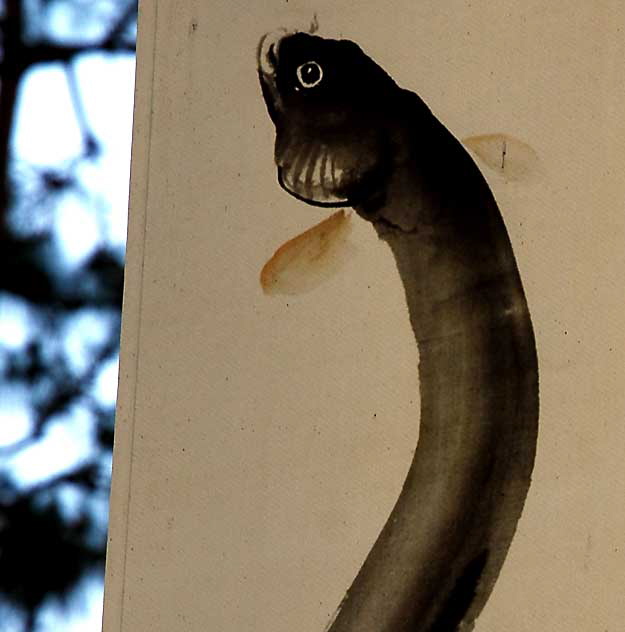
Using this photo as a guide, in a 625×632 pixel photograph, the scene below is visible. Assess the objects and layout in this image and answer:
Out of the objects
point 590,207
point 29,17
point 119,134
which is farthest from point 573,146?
point 29,17

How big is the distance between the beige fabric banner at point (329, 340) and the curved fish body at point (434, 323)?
0.5 inches

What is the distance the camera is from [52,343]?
5.24ft

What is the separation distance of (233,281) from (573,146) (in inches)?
13.6

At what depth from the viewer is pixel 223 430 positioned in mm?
1086

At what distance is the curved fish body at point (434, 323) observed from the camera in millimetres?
974

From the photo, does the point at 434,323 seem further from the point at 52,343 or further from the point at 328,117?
the point at 52,343

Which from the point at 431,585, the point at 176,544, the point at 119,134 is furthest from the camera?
the point at 119,134

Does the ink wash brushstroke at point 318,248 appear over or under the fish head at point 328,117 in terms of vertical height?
under

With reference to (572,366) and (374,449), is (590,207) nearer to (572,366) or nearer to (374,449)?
(572,366)

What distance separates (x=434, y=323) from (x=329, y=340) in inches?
4.0

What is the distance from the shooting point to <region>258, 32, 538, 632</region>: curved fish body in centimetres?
97

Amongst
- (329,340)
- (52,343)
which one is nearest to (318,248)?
(329,340)

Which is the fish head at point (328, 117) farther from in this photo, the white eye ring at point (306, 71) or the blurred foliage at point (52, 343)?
the blurred foliage at point (52, 343)

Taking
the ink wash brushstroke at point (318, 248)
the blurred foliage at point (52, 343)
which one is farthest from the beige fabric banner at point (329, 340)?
the blurred foliage at point (52, 343)
